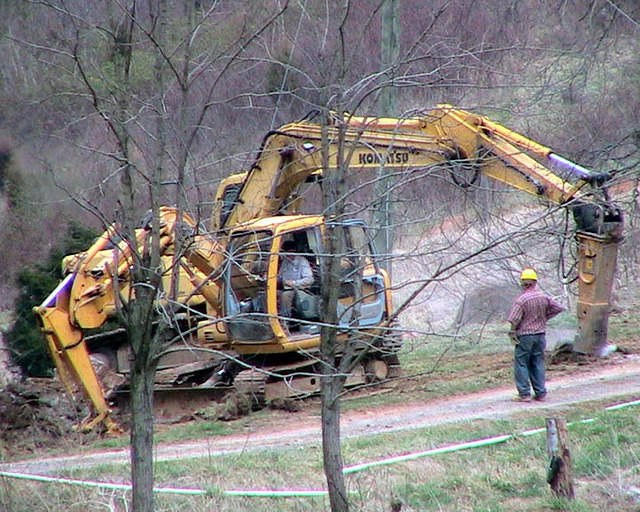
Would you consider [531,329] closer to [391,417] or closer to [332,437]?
[391,417]

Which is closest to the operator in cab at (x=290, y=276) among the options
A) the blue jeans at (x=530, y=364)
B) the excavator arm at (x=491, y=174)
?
the excavator arm at (x=491, y=174)

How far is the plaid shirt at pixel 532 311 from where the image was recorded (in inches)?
480

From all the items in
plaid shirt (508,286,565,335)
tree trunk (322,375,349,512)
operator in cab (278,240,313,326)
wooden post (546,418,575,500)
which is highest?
operator in cab (278,240,313,326)

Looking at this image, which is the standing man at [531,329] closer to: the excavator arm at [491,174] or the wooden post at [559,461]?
the excavator arm at [491,174]

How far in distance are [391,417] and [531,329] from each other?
205 centimetres

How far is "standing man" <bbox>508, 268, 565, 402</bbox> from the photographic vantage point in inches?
481

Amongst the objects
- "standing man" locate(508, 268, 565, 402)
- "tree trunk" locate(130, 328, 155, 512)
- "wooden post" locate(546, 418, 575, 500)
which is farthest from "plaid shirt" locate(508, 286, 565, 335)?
"tree trunk" locate(130, 328, 155, 512)

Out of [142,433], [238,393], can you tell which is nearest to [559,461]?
[142,433]

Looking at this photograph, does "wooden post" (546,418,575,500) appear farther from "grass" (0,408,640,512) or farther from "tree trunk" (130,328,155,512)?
"tree trunk" (130,328,155,512)

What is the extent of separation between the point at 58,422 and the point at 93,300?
1775 millimetres

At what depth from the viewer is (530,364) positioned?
1250 cm

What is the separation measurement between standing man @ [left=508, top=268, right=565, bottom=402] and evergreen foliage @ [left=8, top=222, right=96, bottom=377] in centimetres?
789

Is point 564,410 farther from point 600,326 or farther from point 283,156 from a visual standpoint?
point 283,156

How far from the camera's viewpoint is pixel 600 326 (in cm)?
1374
